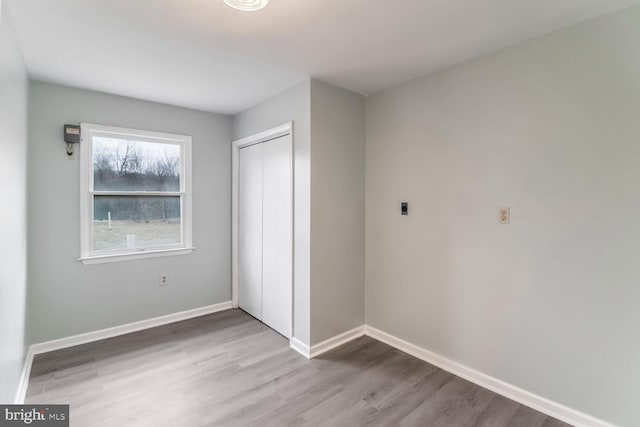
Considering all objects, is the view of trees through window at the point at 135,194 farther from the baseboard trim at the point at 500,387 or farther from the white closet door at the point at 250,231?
the baseboard trim at the point at 500,387

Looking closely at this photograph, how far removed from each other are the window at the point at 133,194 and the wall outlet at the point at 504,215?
3181 millimetres

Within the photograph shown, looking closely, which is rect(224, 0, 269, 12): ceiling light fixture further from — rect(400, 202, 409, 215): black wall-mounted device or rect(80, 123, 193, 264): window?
rect(80, 123, 193, 264): window

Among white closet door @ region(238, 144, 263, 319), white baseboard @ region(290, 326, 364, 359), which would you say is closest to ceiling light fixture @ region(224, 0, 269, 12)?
white closet door @ region(238, 144, 263, 319)

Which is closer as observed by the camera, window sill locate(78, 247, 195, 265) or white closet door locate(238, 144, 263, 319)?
window sill locate(78, 247, 195, 265)

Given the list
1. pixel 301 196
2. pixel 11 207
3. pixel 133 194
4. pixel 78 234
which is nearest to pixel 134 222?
pixel 133 194

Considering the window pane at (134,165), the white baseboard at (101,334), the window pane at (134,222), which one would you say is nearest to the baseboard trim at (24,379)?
the white baseboard at (101,334)

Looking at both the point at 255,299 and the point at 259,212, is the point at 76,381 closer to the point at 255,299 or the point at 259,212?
the point at 255,299

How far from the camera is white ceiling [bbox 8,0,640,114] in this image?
5.63ft

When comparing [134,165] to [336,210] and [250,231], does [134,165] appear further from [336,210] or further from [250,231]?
[336,210]

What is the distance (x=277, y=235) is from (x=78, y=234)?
1.90 metres

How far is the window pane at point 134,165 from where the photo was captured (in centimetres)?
309

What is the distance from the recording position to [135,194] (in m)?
3.28

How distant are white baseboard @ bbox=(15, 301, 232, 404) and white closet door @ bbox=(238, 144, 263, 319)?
427 mm

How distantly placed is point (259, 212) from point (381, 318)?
174cm
